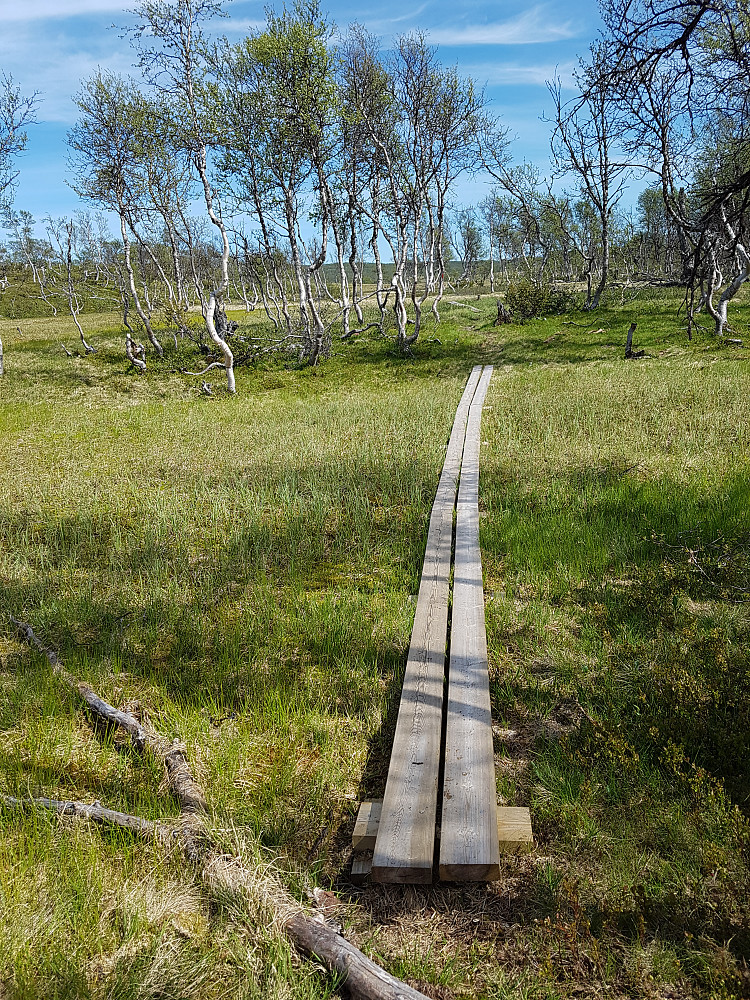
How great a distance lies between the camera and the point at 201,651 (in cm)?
445

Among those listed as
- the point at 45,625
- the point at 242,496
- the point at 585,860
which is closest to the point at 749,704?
the point at 585,860

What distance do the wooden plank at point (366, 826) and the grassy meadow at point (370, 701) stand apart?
116mm

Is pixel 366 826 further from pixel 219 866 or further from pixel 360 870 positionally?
pixel 219 866

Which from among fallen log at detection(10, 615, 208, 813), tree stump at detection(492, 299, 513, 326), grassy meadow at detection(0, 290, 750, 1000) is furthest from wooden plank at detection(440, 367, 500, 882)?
tree stump at detection(492, 299, 513, 326)

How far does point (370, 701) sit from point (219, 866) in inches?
59.6

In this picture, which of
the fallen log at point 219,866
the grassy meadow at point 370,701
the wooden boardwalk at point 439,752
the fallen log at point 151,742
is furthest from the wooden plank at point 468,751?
the fallen log at point 151,742

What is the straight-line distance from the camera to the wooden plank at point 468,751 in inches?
97.3

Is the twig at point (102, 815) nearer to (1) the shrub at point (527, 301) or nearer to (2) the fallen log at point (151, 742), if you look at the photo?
(2) the fallen log at point (151, 742)

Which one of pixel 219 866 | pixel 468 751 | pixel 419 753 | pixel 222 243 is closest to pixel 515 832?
pixel 468 751

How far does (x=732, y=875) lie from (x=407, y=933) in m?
1.28

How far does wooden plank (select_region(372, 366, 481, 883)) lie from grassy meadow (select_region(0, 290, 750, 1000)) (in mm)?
152

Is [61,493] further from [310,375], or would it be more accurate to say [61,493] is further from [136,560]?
[310,375]

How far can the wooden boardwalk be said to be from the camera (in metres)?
2.48

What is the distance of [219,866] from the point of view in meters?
2.44
